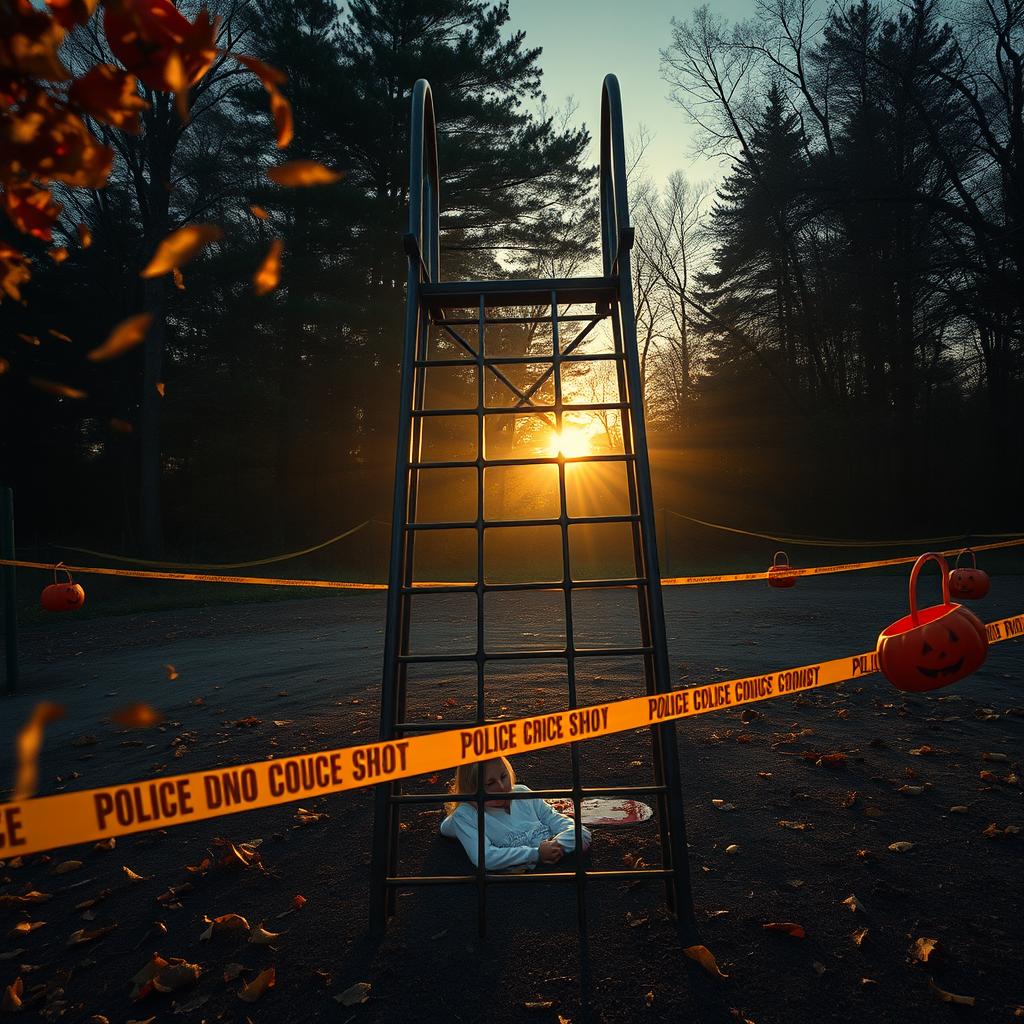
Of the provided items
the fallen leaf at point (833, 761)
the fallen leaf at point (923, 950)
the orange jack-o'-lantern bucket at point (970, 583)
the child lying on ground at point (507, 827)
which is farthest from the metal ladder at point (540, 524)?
the orange jack-o'-lantern bucket at point (970, 583)

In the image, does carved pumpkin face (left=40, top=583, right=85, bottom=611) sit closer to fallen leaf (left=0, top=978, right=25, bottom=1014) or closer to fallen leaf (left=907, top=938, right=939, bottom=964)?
fallen leaf (left=0, top=978, right=25, bottom=1014)

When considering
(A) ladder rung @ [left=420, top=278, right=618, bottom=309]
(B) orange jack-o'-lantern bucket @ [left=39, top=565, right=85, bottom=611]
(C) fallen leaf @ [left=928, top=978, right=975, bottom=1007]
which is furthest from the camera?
(B) orange jack-o'-lantern bucket @ [left=39, top=565, right=85, bottom=611]

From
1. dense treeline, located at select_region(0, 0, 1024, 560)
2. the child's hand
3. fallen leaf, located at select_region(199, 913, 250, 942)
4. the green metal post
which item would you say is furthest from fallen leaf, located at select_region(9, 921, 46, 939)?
dense treeline, located at select_region(0, 0, 1024, 560)

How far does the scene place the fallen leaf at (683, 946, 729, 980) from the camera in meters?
2.47

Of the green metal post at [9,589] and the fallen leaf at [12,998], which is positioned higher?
the green metal post at [9,589]

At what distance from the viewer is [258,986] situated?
8.10 feet

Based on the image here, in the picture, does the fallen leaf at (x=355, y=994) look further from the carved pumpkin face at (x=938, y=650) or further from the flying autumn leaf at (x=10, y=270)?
the carved pumpkin face at (x=938, y=650)

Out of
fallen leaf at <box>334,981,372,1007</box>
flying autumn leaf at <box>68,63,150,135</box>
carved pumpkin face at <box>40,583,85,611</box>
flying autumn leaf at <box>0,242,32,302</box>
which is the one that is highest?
flying autumn leaf at <box>68,63,150,135</box>

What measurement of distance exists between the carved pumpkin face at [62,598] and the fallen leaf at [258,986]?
6.05 m

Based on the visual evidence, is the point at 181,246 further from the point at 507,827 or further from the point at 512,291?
the point at 507,827

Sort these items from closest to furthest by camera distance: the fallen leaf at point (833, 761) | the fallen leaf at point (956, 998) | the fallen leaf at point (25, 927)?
the fallen leaf at point (956, 998)
the fallen leaf at point (25, 927)
the fallen leaf at point (833, 761)

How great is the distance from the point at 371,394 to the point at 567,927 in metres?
21.2

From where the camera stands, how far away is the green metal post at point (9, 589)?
23.0 feet

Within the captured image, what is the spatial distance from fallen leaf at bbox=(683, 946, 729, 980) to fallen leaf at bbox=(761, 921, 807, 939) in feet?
0.96
